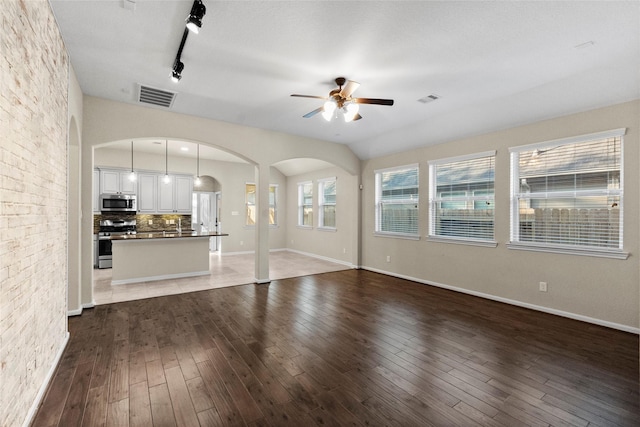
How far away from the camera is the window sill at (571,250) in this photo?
11.5 feet

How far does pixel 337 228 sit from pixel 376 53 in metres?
5.57

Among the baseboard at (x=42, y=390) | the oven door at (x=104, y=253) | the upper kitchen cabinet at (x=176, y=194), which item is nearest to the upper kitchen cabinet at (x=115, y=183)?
the upper kitchen cabinet at (x=176, y=194)

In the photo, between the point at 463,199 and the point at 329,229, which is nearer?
the point at 463,199

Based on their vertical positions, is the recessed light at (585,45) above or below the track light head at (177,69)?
above

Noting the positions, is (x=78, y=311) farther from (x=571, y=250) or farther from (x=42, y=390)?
(x=571, y=250)

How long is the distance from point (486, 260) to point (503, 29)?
11.4 feet

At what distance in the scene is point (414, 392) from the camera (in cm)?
226

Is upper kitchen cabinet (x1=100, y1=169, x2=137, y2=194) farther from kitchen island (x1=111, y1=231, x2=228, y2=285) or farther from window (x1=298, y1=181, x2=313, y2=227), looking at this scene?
window (x1=298, y1=181, x2=313, y2=227)

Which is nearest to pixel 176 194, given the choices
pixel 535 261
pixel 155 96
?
pixel 155 96

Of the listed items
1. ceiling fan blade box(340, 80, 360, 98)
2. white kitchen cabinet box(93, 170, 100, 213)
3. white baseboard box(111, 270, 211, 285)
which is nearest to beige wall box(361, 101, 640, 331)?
ceiling fan blade box(340, 80, 360, 98)

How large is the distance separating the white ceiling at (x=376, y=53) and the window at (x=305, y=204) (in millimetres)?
5074

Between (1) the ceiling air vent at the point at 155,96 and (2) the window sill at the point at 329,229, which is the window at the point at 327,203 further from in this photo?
(1) the ceiling air vent at the point at 155,96

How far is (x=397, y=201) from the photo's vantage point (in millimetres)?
6344

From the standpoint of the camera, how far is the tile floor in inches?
193
